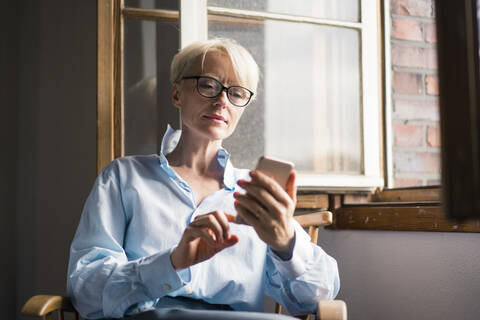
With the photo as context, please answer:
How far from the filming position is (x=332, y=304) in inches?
44.8

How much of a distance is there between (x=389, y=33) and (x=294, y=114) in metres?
0.49

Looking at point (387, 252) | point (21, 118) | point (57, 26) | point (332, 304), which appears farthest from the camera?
point (21, 118)

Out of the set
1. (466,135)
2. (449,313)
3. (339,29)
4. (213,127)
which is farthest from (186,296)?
(339,29)

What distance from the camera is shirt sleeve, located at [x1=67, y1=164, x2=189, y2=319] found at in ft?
3.70

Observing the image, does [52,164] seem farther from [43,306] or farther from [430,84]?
[430,84]

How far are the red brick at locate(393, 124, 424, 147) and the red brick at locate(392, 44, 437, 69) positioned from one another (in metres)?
0.24

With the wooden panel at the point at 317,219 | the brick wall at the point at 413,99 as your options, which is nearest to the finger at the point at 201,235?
the wooden panel at the point at 317,219

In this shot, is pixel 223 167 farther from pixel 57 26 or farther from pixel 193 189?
pixel 57 26

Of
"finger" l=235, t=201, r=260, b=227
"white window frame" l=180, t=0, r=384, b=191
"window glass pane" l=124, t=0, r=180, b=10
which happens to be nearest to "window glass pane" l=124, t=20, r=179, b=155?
"window glass pane" l=124, t=0, r=180, b=10

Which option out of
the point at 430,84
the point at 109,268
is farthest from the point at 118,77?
the point at 430,84

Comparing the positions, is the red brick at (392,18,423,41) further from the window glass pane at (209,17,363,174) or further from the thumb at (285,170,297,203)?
the thumb at (285,170,297,203)

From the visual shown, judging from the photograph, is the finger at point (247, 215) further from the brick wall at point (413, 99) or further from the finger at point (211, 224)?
the brick wall at point (413, 99)

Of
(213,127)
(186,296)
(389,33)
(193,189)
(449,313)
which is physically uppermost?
(389,33)

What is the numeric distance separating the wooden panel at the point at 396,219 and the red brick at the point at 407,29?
0.69 meters
